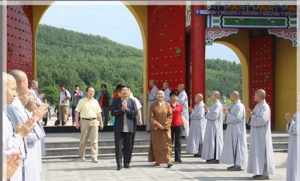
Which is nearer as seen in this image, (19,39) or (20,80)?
(20,80)

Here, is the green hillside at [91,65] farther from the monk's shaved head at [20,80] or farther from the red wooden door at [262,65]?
the monk's shaved head at [20,80]

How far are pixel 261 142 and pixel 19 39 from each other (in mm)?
8706

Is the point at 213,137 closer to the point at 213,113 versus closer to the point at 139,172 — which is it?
the point at 213,113

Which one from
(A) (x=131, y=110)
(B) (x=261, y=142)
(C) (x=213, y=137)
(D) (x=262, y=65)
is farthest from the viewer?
(D) (x=262, y=65)

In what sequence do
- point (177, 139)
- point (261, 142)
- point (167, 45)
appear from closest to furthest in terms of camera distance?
1. point (261, 142)
2. point (177, 139)
3. point (167, 45)

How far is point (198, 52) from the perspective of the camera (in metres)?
15.7

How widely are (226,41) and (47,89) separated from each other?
20.2 meters

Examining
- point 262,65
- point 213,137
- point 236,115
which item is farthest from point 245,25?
point 236,115

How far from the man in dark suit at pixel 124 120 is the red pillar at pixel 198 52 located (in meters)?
4.58

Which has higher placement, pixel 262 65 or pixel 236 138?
pixel 262 65

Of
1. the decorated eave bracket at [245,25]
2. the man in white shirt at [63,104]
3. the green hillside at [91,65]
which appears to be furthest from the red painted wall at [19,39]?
the green hillside at [91,65]

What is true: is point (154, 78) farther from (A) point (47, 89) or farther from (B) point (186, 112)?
(A) point (47, 89)

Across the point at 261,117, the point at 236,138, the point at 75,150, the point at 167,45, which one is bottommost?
the point at 75,150

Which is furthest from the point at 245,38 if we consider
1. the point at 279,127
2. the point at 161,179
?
the point at 161,179
